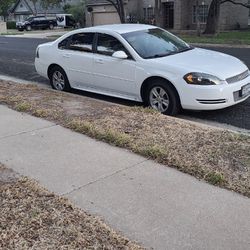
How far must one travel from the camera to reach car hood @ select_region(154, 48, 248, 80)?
22.9 ft

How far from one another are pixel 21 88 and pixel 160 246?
6726mm

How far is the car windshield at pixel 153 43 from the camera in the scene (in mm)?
7797

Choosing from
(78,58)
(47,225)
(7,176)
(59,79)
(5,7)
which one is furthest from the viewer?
(5,7)

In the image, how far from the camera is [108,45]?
8.26 meters

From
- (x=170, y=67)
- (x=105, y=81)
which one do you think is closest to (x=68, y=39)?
(x=105, y=81)

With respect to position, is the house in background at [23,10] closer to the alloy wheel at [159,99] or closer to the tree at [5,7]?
the tree at [5,7]

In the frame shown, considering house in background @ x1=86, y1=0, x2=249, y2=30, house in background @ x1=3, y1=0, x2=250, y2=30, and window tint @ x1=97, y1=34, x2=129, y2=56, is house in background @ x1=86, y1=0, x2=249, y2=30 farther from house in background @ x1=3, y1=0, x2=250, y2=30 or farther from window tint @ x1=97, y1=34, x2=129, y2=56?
window tint @ x1=97, y1=34, x2=129, y2=56

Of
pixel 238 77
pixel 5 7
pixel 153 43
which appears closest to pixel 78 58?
pixel 153 43

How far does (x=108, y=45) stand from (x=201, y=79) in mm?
2171

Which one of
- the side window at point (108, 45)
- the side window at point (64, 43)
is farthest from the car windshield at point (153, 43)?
the side window at point (64, 43)

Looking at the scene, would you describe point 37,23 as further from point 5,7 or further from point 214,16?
point 214,16

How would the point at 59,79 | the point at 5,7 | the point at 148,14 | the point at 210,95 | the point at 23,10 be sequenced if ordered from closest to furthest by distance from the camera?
the point at 210,95
the point at 59,79
the point at 148,14
the point at 5,7
the point at 23,10

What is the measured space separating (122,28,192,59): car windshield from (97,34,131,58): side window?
0.18 meters

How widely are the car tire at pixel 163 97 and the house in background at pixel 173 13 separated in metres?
27.9
